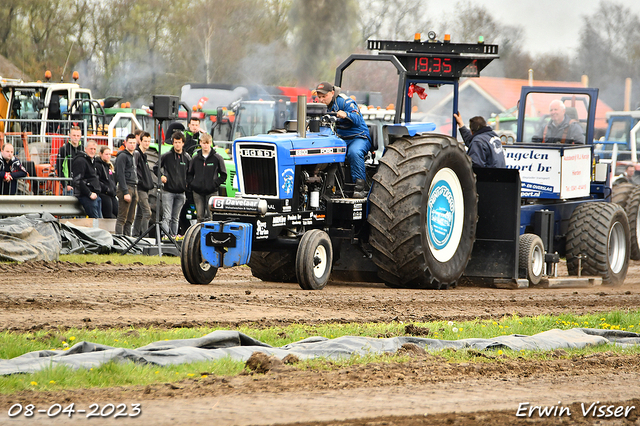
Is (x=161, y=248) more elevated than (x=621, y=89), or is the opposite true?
(x=621, y=89)

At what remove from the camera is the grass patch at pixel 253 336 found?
4.80 m

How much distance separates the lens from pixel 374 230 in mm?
9531

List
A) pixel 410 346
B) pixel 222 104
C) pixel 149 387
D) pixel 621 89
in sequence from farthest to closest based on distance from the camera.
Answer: pixel 621 89, pixel 222 104, pixel 410 346, pixel 149 387

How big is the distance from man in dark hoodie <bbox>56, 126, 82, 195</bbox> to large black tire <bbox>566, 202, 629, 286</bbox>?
8.93 m

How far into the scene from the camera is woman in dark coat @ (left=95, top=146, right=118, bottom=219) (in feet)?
47.0

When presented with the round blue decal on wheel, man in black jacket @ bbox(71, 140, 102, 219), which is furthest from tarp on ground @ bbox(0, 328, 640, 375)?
man in black jacket @ bbox(71, 140, 102, 219)

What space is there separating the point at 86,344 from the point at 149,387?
897mm

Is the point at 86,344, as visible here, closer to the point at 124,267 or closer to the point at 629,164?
the point at 124,267

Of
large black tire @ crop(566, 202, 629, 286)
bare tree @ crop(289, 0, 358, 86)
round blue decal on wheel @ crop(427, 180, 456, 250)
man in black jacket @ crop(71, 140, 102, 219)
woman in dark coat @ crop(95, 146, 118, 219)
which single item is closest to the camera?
round blue decal on wheel @ crop(427, 180, 456, 250)

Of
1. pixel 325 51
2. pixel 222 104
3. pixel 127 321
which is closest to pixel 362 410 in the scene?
pixel 127 321

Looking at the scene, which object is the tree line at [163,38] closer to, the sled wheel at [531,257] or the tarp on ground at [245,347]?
the sled wheel at [531,257]

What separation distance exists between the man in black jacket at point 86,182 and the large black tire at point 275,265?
15.5ft

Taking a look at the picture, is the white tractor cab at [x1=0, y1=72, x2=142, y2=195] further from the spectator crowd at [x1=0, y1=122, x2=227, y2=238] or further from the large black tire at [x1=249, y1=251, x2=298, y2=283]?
the large black tire at [x1=249, y1=251, x2=298, y2=283]

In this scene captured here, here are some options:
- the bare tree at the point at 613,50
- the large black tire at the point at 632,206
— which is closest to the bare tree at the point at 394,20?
the bare tree at the point at 613,50
